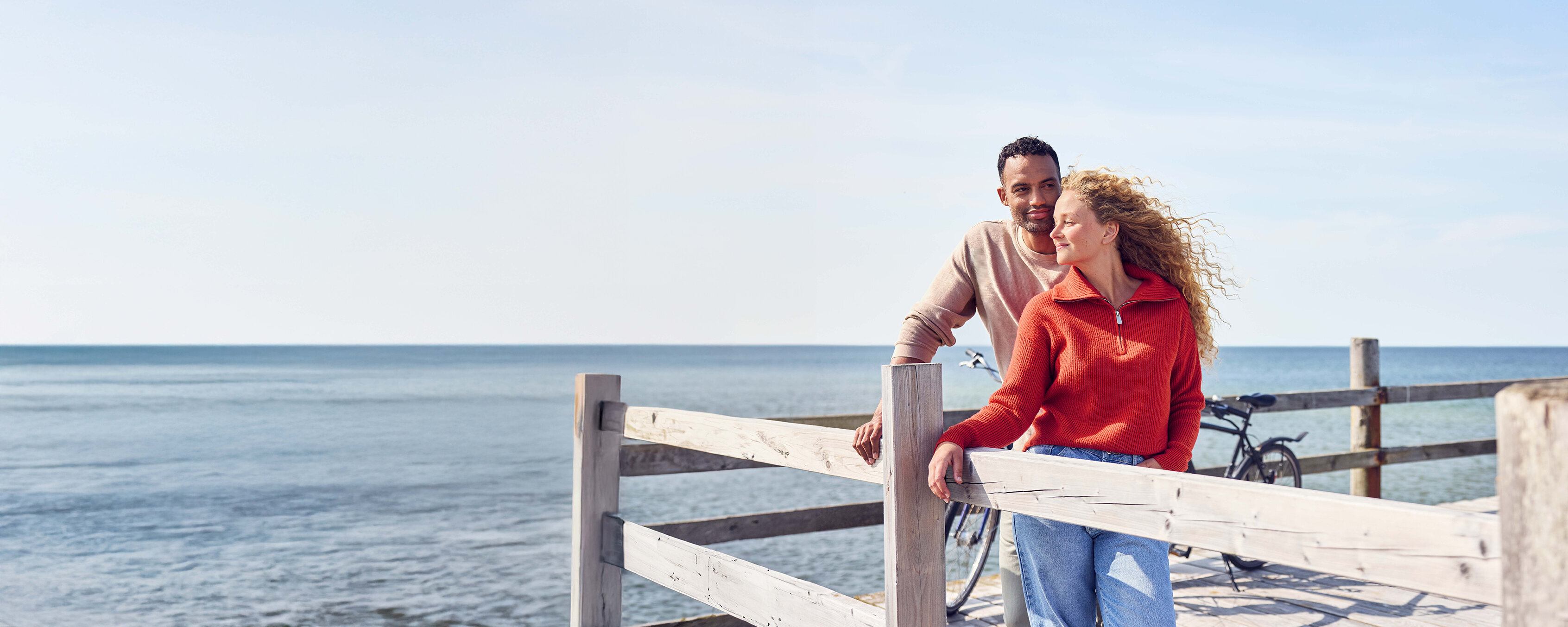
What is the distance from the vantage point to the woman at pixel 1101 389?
6.98 ft

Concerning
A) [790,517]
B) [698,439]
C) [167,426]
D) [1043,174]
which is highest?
[1043,174]

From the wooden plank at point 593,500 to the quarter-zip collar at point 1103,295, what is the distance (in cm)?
201

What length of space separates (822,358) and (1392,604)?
106234 mm

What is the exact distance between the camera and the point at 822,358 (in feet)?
362

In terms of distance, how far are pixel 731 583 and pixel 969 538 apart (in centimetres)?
200

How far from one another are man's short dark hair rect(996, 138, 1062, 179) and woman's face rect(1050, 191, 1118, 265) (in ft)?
1.41

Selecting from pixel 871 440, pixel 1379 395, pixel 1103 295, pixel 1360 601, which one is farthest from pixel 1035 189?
pixel 1379 395

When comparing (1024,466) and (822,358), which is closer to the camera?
(1024,466)

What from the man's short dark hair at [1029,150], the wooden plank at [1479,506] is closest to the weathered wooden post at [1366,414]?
the wooden plank at [1479,506]

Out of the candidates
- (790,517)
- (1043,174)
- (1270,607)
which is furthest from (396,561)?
(1043,174)

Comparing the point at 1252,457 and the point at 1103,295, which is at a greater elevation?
the point at 1103,295

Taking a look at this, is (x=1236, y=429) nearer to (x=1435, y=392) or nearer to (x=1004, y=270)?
(x=1435, y=392)

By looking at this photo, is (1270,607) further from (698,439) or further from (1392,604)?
(698,439)

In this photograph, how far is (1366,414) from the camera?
6.27 m
